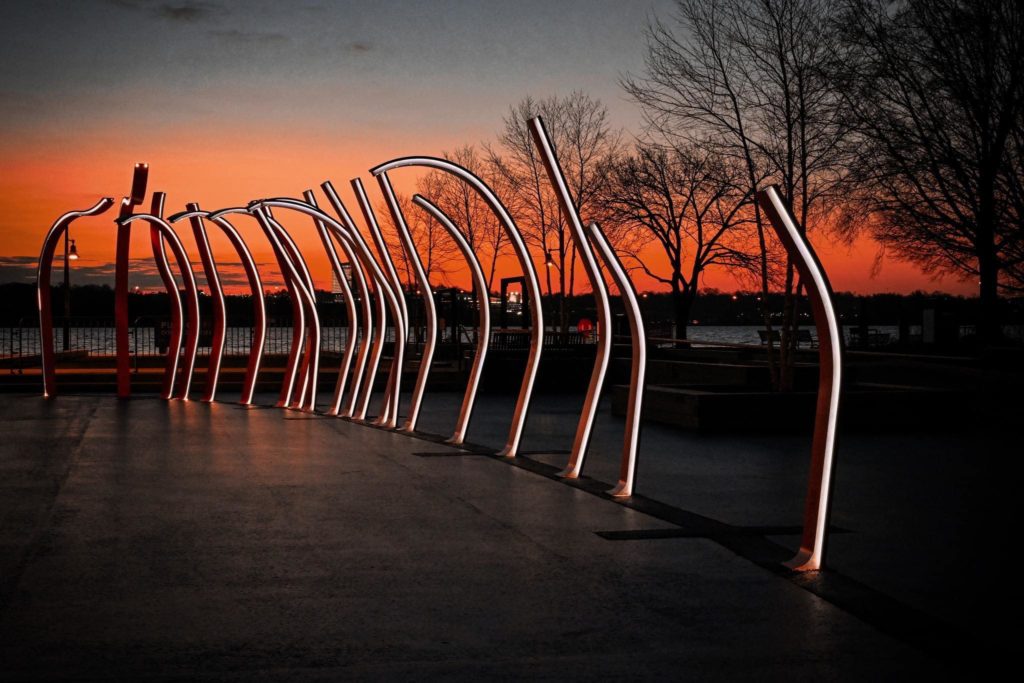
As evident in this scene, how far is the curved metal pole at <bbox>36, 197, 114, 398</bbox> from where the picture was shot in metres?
23.4

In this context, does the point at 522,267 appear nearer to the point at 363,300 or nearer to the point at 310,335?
the point at 363,300

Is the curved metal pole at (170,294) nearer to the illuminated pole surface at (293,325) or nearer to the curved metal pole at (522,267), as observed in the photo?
the illuminated pole surface at (293,325)

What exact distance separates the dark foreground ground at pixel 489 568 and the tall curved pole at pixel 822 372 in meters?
0.26

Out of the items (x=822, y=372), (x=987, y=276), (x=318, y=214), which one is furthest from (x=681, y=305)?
(x=822, y=372)

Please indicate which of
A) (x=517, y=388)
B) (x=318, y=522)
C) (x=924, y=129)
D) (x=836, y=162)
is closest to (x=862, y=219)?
(x=924, y=129)

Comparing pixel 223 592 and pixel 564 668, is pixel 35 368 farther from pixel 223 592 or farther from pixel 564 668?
pixel 564 668

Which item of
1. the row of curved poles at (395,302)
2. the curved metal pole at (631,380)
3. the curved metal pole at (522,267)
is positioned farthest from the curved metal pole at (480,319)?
the curved metal pole at (631,380)

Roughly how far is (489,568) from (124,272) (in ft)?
59.1

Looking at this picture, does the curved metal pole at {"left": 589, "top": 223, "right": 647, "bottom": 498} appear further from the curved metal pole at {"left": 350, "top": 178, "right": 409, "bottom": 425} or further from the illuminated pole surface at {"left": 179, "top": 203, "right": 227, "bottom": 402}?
the illuminated pole surface at {"left": 179, "top": 203, "right": 227, "bottom": 402}

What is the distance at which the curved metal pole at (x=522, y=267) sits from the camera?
40.1ft

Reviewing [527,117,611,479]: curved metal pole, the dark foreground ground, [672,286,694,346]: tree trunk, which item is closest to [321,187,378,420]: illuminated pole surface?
the dark foreground ground

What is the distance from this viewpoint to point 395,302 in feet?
55.3

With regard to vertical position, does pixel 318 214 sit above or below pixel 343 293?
above

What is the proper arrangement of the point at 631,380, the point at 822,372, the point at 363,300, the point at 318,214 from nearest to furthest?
the point at 822,372 < the point at 631,380 < the point at 318,214 < the point at 363,300
